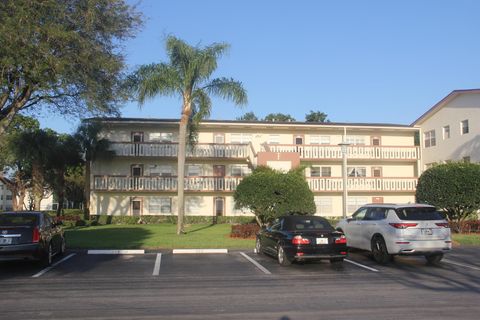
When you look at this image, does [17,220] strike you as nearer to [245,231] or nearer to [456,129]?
[245,231]

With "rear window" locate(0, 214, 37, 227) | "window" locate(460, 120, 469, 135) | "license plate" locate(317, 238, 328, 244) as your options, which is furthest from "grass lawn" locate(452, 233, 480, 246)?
"window" locate(460, 120, 469, 135)

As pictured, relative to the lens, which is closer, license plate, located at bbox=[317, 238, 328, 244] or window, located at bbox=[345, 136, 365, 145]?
license plate, located at bbox=[317, 238, 328, 244]

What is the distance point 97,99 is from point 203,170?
20.7 metres

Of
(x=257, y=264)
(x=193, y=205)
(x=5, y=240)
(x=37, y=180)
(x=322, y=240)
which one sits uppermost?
(x=37, y=180)

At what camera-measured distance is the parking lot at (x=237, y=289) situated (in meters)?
7.65

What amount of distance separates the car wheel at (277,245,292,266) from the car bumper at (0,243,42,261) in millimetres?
6226

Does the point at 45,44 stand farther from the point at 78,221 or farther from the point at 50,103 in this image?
the point at 78,221

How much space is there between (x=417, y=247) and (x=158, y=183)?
87.5ft

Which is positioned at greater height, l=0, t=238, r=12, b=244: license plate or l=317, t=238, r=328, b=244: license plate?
l=0, t=238, r=12, b=244: license plate

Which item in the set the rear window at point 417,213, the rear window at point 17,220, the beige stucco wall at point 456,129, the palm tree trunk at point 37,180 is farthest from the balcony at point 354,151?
the rear window at point 17,220

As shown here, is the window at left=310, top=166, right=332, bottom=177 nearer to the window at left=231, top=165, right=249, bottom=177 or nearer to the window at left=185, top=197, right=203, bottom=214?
the window at left=231, top=165, right=249, bottom=177

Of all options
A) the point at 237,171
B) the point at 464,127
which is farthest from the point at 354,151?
the point at 237,171

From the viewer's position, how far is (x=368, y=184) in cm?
3866

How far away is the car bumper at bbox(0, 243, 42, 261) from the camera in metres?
11.8
